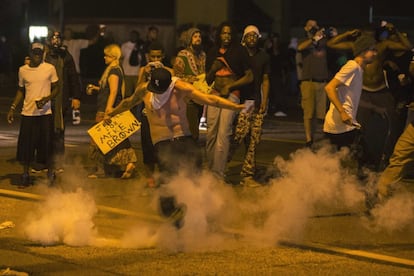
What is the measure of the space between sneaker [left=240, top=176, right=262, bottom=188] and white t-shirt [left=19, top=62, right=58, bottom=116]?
2.38m

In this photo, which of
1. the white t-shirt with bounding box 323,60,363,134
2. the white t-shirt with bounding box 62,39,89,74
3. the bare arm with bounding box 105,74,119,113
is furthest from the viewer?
the white t-shirt with bounding box 62,39,89,74

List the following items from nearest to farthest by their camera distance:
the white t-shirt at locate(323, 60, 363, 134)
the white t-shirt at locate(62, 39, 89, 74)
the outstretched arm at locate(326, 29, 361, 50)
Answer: the white t-shirt at locate(323, 60, 363, 134) < the outstretched arm at locate(326, 29, 361, 50) < the white t-shirt at locate(62, 39, 89, 74)

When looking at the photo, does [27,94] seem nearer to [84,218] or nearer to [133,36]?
[84,218]

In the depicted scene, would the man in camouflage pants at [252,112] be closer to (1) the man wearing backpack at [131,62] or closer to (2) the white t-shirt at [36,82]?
(2) the white t-shirt at [36,82]

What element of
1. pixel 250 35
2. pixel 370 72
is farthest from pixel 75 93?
pixel 370 72

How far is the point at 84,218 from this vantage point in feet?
31.2

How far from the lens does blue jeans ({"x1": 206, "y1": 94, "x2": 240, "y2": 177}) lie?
12.7m

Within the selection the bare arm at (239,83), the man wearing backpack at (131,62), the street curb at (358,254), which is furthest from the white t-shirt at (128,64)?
the street curb at (358,254)

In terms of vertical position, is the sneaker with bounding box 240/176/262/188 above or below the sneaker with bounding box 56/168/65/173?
above

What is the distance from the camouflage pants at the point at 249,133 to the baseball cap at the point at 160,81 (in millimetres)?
3677

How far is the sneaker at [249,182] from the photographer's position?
12.9m

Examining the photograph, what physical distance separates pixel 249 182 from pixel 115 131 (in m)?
1.64

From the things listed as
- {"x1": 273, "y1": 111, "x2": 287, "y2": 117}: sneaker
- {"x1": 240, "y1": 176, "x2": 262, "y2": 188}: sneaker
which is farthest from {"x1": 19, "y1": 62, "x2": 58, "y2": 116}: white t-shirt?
{"x1": 273, "y1": 111, "x2": 287, "y2": 117}: sneaker

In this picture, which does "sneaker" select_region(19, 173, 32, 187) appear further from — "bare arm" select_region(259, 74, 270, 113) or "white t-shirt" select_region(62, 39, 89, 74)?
"white t-shirt" select_region(62, 39, 89, 74)
